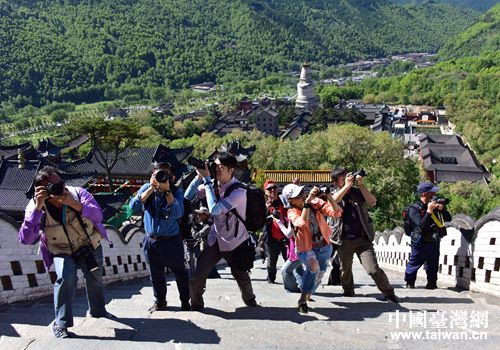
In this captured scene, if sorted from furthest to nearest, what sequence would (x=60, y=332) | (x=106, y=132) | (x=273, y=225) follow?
(x=106, y=132), (x=273, y=225), (x=60, y=332)

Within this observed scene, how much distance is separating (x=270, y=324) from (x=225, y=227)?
966 mm

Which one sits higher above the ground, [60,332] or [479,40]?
[479,40]

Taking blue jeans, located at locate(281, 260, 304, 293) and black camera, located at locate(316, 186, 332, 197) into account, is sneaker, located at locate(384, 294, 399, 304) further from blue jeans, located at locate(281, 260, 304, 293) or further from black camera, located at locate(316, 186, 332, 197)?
black camera, located at locate(316, 186, 332, 197)

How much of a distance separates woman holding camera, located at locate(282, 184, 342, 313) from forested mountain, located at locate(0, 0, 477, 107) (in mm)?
101925

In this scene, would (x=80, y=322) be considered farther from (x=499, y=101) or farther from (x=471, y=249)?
(x=499, y=101)

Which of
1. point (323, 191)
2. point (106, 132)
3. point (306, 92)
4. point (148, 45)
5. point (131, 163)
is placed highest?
point (148, 45)

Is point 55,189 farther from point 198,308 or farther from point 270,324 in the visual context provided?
point 270,324

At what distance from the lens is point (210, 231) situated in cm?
471

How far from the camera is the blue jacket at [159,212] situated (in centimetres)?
440

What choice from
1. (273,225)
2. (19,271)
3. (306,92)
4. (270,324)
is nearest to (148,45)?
(306,92)

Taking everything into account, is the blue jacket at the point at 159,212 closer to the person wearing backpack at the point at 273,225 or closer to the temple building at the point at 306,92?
the person wearing backpack at the point at 273,225

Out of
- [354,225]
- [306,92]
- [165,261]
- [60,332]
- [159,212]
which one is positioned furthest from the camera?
[306,92]

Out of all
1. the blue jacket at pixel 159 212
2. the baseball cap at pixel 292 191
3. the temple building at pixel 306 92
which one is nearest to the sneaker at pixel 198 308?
the blue jacket at pixel 159 212

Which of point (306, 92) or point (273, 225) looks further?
point (306, 92)
